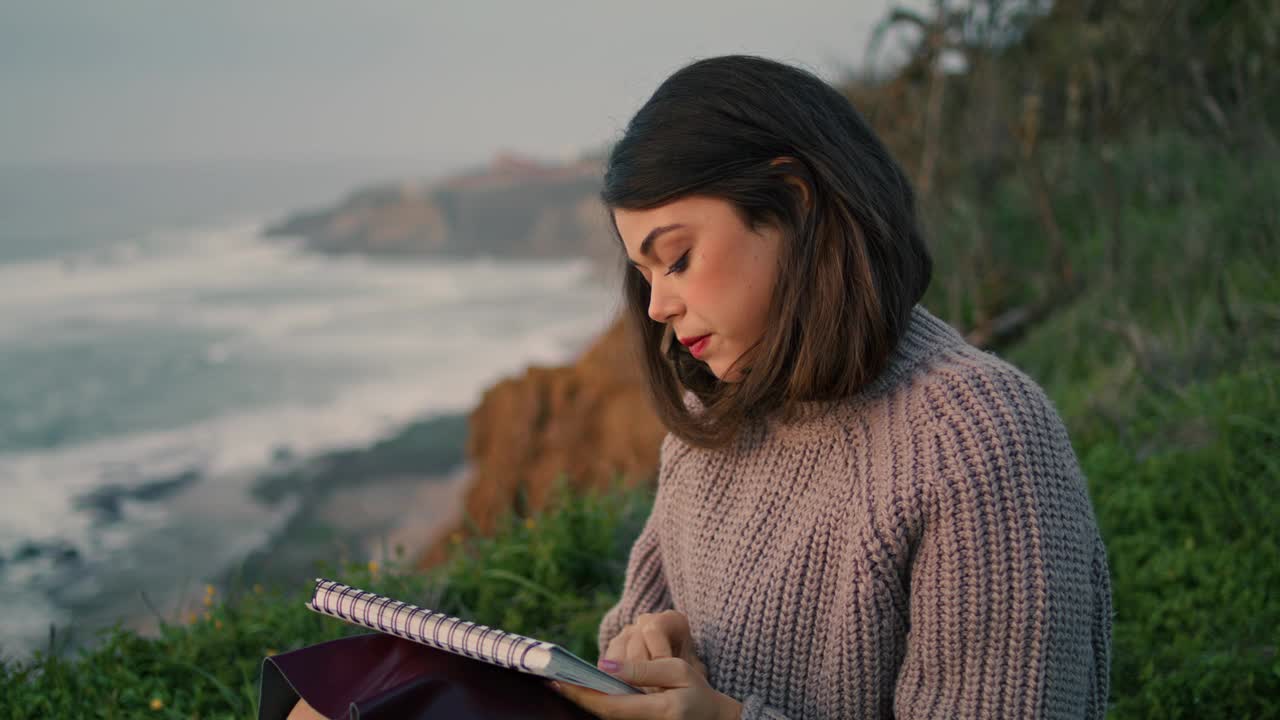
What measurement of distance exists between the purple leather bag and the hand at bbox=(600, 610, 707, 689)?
197mm

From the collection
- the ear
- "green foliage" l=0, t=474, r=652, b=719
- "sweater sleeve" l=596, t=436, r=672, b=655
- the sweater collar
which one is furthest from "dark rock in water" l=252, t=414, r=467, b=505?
the ear

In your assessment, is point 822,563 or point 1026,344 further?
point 1026,344

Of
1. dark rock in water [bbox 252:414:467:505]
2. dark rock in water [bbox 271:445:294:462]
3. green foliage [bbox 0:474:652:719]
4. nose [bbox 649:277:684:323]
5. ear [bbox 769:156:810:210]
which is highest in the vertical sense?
ear [bbox 769:156:810:210]

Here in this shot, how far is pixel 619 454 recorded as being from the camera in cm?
655

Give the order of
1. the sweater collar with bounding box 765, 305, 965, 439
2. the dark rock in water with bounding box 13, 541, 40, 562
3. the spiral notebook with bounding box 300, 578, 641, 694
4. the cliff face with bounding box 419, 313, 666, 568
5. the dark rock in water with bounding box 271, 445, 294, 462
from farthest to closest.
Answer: the dark rock in water with bounding box 271, 445, 294, 462
the cliff face with bounding box 419, 313, 666, 568
the dark rock in water with bounding box 13, 541, 40, 562
the sweater collar with bounding box 765, 305, 965, 439
the spiral notebook with bounding box 300, 578, 641, 694

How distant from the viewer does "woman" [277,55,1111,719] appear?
4.52ft

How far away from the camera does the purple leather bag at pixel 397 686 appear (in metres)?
1.31

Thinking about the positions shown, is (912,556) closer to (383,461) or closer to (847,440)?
(847,440)

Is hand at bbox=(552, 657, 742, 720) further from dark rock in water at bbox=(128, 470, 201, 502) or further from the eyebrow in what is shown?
dark rock in water at bbox=(128, 470, 201, 502)

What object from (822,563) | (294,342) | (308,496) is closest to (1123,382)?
(822,563)

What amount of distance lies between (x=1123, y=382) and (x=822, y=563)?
3.03 meters

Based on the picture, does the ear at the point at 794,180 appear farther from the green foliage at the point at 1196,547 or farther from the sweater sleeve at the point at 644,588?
the green foliage at the point at 1196,547

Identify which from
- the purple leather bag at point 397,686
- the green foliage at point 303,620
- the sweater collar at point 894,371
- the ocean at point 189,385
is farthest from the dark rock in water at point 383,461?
the sweater collar at point 894,371

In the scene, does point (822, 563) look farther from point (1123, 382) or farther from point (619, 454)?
point (619, 454)
